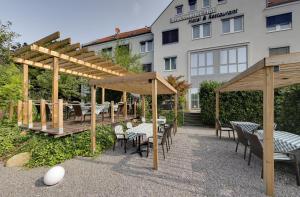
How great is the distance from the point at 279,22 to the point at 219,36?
15.7 feet

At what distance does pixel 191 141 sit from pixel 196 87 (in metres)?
10.5

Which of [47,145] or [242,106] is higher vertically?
[242,106]

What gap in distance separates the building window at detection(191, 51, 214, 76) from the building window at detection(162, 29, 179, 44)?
2653 mm

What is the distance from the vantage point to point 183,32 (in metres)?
17.3

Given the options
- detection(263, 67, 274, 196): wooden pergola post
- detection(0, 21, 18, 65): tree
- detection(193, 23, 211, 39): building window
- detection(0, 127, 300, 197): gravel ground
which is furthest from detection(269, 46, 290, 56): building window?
Answer: detection(0, 21, 18, 65): tree

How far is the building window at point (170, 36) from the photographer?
17844mm

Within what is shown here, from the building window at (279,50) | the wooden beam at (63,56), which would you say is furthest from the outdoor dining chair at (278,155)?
the building window at (279,50)

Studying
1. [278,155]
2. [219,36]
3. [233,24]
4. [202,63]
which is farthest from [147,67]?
[278,155]

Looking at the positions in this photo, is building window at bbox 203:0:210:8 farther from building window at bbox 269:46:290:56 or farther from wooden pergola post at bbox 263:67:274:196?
wooden pergola post at bbox 263:67:274:196

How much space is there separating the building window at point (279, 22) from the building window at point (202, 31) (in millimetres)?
4904

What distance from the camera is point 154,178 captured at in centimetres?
409

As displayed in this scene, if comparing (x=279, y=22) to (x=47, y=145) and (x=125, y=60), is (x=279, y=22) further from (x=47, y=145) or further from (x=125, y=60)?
(x=47, y=145)

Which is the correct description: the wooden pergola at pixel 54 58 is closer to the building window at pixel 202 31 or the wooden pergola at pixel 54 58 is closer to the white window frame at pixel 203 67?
the white window frame at pixel 203 67

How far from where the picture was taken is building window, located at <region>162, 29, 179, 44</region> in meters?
17.8
